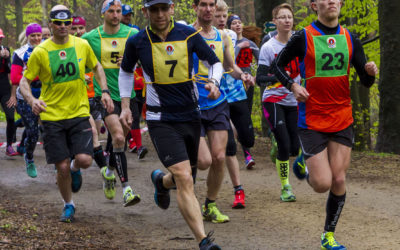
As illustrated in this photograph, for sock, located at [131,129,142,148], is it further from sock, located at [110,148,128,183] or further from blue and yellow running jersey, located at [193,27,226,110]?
blue and yellow running jersey, located at [193,27,226,110]

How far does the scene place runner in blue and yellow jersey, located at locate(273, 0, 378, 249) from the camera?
5.86 metres

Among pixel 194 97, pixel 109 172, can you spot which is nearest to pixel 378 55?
pixel 109 172

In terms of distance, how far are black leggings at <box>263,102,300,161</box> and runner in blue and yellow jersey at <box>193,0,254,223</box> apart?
112 centimetres

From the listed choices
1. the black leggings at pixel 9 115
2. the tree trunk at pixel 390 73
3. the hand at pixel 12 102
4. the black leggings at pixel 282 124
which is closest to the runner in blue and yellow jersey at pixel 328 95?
the black leggings at pixel 282 124

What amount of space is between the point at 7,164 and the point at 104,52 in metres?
4.50

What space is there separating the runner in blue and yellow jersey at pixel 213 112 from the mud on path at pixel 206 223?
1.33ft

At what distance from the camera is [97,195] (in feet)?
29.9

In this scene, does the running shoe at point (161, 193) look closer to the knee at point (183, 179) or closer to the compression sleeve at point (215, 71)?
the knee at point (183, 179)

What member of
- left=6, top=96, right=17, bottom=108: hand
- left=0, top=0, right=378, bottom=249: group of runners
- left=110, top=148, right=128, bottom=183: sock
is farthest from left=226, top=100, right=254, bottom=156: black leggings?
left=6, top=96, right=17, bottom=108: hand

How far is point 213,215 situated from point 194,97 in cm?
186

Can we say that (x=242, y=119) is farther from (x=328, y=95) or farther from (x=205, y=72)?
(x=328, y=95)

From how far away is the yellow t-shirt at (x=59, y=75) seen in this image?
292 inches

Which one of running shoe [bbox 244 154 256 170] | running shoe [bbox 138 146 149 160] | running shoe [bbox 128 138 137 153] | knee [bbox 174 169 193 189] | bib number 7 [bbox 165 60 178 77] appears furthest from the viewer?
running shoe [bbox 128 138 137 153]

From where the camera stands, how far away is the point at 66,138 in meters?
7.58
